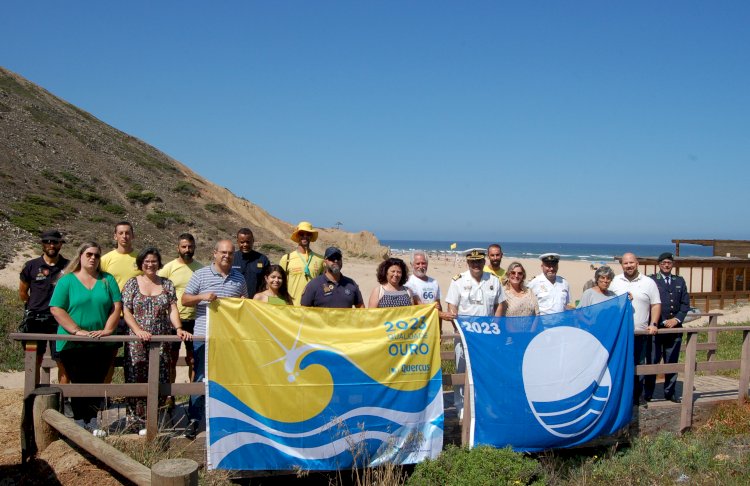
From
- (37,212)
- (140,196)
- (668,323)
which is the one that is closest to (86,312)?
(668,323)

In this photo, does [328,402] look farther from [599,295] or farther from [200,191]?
[200,191]

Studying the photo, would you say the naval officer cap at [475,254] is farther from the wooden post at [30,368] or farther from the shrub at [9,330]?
the shrub at [9,330]

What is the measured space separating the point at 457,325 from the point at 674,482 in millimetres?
2925

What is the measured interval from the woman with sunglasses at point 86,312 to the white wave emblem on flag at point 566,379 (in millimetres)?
4271

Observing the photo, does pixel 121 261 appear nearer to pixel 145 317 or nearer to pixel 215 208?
pixel 145 317

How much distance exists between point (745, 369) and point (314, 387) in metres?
5.68

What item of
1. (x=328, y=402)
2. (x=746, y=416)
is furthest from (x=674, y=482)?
(x=328, y=402)

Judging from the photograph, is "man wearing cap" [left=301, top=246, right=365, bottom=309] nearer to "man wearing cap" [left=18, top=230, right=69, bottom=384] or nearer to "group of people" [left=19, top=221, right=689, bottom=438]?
"group of people" [left=19, top=221, right=689, bottom=438]

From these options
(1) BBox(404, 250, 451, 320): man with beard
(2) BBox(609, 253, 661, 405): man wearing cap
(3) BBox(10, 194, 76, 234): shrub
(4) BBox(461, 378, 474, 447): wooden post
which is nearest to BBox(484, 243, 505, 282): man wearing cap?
(1) BBox(404, 250, 451, 320): man with beard

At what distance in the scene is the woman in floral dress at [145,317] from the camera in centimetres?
570

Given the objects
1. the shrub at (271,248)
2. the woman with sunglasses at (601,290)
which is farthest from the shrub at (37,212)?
the woman with sunglasses at (601,290)

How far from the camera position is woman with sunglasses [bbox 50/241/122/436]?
18.2 feet

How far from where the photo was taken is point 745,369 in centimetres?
750

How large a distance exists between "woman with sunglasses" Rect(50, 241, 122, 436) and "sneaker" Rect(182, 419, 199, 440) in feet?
2.52
